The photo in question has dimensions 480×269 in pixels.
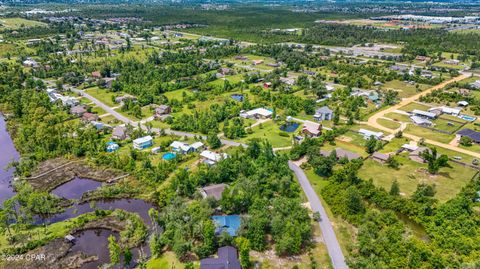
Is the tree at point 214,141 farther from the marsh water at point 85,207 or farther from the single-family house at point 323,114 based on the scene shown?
the single-family house at point 323,114

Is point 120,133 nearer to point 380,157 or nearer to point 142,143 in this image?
point 142,143

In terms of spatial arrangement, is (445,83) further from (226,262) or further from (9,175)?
(9,175)

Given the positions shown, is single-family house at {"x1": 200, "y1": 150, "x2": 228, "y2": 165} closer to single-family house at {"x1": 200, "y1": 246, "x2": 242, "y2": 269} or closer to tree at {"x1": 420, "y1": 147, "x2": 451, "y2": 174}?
single-family house at {"x1": 200, "y1": 246, "x2": 242, "y2": 269}

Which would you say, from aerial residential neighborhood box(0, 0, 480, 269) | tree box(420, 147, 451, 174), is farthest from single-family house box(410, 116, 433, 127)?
tree box(420, 147, 451, 174)

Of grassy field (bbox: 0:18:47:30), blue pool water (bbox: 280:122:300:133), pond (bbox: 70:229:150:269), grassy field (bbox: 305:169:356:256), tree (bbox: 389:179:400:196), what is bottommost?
pond (bbox: 70:229:150:269)

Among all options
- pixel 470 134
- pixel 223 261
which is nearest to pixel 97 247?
pixel 223 261

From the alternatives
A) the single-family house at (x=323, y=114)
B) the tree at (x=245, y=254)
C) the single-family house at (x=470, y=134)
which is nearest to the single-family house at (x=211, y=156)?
the tree at (x=245, y=254)
